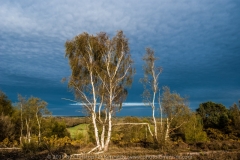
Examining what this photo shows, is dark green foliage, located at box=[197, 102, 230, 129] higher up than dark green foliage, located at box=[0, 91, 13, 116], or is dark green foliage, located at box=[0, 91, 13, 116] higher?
dark green foliage, located at box=[0, 91, 13, 116]

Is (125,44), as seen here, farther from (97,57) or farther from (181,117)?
(181,117)

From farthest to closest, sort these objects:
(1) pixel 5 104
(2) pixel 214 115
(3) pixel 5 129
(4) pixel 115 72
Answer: (2) pixel 214 115 < (1) pixel 5 104 < (3) pixel 5 129 < (4) pixel 115 72

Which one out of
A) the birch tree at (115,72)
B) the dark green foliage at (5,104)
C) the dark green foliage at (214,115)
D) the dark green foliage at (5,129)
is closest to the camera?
the birch tree at (115,72)

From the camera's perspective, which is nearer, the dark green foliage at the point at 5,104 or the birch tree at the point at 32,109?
the birch tree at the point at 32,109

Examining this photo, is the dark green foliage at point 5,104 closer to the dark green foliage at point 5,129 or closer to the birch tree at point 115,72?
the dark green foliage at point 5,129

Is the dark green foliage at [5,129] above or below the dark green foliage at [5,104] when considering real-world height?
below

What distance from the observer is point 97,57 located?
25.6 meters

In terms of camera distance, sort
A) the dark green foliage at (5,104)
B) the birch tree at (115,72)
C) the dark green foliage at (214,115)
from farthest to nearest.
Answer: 1. the dark green foliage at (214,115)
2. the dark green foliage at (5,104)
3. the birch tree at (115,72)

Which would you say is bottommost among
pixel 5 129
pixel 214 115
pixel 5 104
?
pixel 5 129

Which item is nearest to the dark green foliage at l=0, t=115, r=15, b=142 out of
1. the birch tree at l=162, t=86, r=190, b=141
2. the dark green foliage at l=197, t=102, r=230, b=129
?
the birch tree at l=162, t=86, r=190, b=141

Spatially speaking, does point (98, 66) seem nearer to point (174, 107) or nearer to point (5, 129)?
point (174, 107)

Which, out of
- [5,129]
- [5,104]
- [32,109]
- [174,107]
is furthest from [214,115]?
[5,104]

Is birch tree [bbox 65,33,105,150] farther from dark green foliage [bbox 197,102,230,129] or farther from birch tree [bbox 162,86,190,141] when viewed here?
dark green foliage [bbox 197,102,230,129]

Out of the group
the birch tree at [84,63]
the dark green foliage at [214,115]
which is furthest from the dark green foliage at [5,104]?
the dark green foliage at [214,115]
